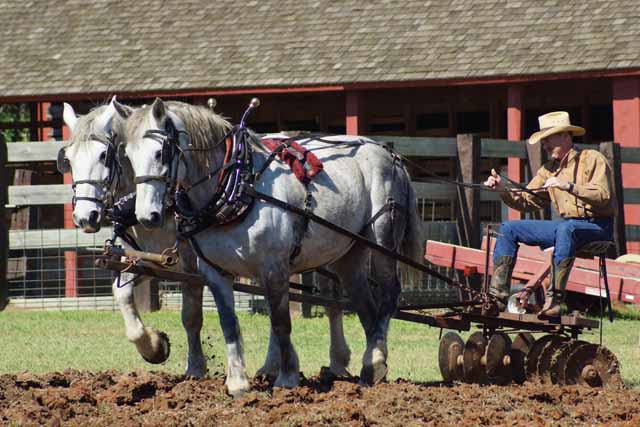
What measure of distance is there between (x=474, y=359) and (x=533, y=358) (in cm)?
42

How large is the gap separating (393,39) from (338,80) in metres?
1.38

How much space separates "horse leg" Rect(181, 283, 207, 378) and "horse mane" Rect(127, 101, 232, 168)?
1.50 metres

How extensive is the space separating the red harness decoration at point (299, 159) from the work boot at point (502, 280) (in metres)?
1.58

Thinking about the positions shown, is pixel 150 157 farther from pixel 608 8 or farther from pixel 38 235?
pixel 608 8

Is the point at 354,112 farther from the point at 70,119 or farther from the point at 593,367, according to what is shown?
the point at 593,367

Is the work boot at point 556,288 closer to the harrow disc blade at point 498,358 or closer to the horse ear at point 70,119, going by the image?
the harrow disc blade at point 498,358

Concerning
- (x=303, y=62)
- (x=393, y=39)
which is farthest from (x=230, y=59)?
(x=393, y=39)

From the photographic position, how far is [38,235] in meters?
16.9

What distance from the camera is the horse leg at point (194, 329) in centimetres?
1003

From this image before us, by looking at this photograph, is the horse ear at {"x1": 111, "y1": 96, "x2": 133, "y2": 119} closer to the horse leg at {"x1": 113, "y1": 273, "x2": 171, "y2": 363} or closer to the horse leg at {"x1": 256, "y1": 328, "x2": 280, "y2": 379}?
the horse leg at {"x1": 113, "y1": 273, "x2": 171, "y2": 363}

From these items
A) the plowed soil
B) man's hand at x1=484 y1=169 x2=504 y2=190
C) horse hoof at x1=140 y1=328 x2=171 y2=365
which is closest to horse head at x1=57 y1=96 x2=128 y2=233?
the plowed soil

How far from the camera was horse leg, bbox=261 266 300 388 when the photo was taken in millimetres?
8820

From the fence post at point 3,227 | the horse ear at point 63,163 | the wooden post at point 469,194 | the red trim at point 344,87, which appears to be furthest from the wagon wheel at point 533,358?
the red trim at point 344,87

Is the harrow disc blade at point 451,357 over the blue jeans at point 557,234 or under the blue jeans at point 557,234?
under
